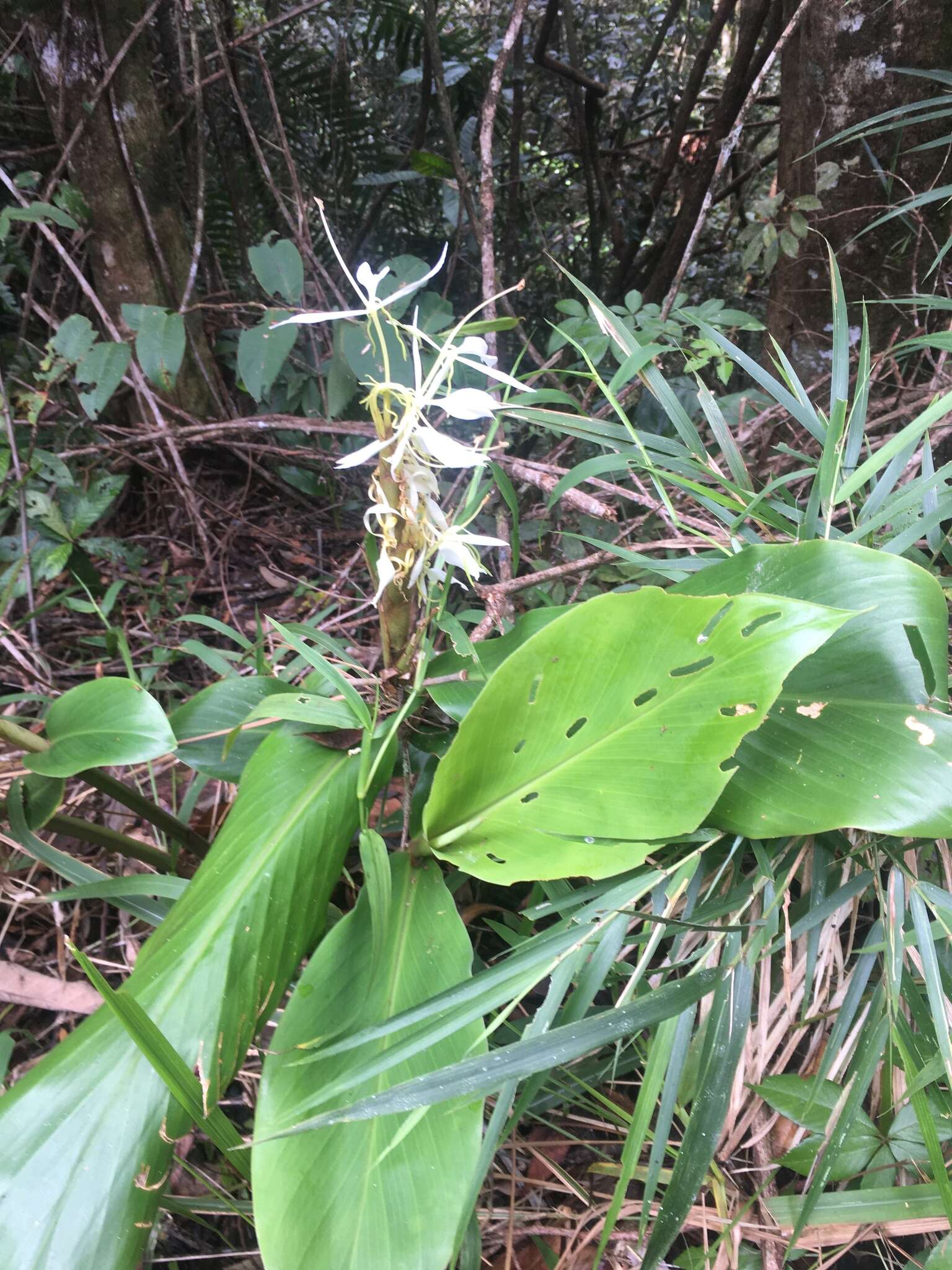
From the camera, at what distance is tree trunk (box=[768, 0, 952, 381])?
40.7 inches

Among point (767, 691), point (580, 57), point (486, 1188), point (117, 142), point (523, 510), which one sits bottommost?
point (486, 1188)

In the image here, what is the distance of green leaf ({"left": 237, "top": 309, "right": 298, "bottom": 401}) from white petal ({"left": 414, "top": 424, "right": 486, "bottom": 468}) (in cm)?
64

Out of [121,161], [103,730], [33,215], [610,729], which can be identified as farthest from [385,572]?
[121,161]

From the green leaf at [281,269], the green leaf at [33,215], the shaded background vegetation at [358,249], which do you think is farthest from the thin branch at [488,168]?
the green leaf at [33,215]

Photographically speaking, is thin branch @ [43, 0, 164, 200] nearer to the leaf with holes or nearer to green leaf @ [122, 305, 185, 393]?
green leaf @ [122, 305, 185, 393]

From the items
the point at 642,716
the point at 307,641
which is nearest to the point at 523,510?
the point at 307,641

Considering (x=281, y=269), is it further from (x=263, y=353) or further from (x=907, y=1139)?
(x=907, y=1139)

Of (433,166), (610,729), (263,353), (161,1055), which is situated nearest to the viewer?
(161,1055)

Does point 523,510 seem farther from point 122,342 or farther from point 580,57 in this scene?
point 580,57

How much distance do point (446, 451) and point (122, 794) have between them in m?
0.48

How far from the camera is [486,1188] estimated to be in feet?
1.98

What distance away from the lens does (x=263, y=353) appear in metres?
1.04

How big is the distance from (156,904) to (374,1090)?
0.36 m

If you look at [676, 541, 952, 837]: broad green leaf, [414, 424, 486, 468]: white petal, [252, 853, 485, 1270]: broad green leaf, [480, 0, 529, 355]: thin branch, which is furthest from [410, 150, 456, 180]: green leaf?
[252, 853, 485, 1270]: broad green leaf
